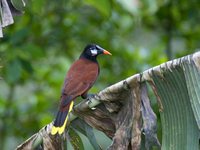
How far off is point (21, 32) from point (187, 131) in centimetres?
291

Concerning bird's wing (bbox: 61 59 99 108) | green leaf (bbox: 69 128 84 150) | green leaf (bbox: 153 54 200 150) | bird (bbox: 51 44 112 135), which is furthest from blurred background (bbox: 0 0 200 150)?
green leaf (bbox: 153 54 200 150)

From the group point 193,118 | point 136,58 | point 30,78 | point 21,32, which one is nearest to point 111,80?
point 136,58

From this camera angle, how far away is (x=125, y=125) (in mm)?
3592

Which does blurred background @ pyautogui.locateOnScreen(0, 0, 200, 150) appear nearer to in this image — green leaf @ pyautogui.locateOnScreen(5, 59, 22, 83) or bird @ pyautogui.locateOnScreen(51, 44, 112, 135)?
green leaf @ pyautogui.locateOnScreen(5, 59, 22, 83)

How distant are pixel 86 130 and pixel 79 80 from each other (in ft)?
2.48

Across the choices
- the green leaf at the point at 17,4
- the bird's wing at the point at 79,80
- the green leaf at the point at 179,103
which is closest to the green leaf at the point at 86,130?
the bird's wing at the point at 79,80

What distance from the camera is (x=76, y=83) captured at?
4.57 metres

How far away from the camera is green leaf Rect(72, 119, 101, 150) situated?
153 inches

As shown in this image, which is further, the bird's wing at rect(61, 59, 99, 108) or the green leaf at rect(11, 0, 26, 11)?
the bird's wing at rect(61, 59, 99, 108)

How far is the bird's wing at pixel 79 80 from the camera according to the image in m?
4.37

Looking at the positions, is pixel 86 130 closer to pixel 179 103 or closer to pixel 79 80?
pixel 179 103

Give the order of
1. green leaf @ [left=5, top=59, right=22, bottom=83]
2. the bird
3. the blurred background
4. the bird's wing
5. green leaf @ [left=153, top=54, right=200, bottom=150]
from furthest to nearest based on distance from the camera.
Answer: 1. the blurred background
2. green leaf @ [left=5, top=59, right=22, bottom=83]
3. the bird's wing
4. the bird
5. green leaf @ [left=153, top=54, right=200, bottom=150]

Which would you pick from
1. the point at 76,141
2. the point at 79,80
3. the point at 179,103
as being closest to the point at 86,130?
the point at 76,141

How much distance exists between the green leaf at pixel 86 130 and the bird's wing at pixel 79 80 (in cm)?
23
